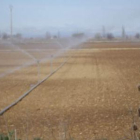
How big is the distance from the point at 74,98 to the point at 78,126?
10.9ft

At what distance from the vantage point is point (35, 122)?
7.58 metres

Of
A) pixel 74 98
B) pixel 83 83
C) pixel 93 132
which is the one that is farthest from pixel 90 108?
pixel 83 83

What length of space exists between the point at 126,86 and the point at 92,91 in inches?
66.3

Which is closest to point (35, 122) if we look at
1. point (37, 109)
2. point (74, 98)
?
point (37, 109)

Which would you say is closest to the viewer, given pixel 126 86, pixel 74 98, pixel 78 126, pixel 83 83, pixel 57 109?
pixel 78 126

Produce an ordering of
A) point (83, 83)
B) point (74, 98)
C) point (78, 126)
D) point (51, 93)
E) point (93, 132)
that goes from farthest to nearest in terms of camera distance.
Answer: point (83, 83) → point (51, 93) → point (74, 98) → point (78, 126) → point (93, 132)

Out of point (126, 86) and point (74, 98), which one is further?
point (126, 86)

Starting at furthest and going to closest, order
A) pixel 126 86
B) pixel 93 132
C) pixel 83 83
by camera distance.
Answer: pixel 83 83
pixel 126 86
pixel 93 132

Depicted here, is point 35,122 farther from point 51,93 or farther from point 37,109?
point 51,93

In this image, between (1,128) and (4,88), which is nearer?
(1,128)

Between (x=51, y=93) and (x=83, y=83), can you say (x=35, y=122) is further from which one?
(x=83, y=83)

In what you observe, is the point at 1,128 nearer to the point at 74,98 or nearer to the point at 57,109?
the point at 57,109

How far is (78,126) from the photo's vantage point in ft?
23.6

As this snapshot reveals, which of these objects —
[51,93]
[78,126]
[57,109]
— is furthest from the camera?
[51,93]
